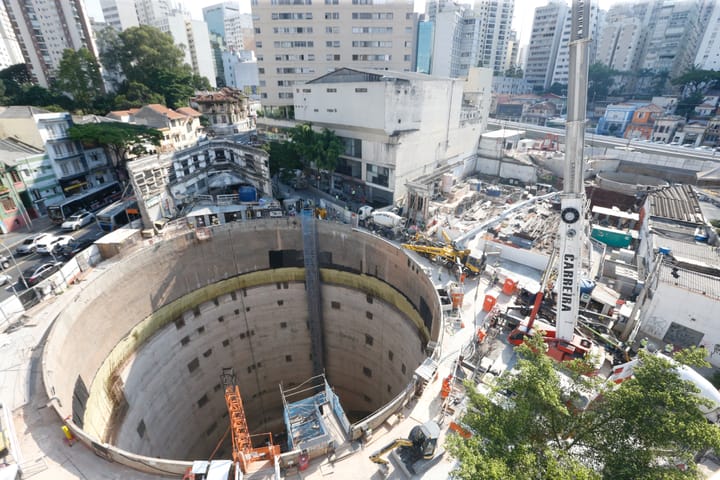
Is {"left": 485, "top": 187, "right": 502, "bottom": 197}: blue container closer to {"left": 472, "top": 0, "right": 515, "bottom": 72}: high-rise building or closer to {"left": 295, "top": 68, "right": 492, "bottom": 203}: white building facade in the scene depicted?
{"left": 295, "top": 68, "right": 492, "bottom": 203}: white building facade

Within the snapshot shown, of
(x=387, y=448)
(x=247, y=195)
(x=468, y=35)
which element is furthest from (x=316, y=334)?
(x=468, y=35)

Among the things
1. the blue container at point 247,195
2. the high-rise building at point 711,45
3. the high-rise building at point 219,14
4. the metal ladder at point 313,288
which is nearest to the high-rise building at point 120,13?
the high-rise building at point 219,14

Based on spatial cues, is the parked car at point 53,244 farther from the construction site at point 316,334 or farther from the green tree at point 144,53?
the green tree at point 144,53

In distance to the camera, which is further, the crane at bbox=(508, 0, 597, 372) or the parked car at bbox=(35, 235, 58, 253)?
the parked car at bbox=(35, 235, 58, 253)

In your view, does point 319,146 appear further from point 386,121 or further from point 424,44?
point 424,44

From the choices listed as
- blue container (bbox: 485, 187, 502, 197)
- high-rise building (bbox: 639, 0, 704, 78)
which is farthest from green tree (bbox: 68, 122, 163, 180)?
high-rise building (bbox: 639, 0, 704, 78)

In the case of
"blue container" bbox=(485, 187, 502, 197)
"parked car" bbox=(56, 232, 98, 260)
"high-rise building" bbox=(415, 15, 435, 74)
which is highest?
"high-rise building" bbox=(415, 15, 435, 74)

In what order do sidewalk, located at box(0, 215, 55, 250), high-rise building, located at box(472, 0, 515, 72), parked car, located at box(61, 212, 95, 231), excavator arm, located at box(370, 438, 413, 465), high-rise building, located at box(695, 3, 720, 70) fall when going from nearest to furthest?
excavator arm, located at box(370, 438, 413, 465) → sidewalk, located at box(0, 215, 55, 250) → parked car, located at box(61, 212, 95, 231) → high-rise building, located at box(695, 3, 720, 70) → high-rise building, located at box(472, 0, 515, 72)

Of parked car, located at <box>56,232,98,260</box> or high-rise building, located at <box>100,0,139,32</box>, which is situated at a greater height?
high-rise building, located at <box>100,0,139,32</box>
